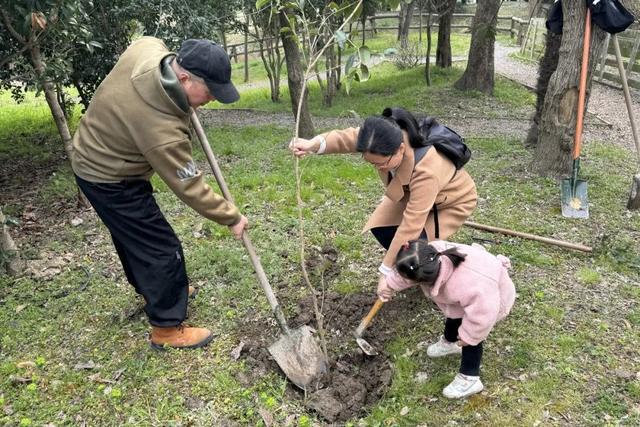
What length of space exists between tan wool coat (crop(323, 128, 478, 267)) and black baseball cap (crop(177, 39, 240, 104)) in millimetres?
908

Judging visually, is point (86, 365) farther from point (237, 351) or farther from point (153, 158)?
point (153, 158)

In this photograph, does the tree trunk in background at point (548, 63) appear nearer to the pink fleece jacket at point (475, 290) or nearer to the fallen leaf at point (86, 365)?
the pink fleece jacket at point (475, 290)

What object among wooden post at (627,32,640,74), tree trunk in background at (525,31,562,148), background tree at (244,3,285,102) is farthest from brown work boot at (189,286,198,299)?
wooden post at (627,32,640,74)

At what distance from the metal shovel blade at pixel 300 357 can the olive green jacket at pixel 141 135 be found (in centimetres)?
93

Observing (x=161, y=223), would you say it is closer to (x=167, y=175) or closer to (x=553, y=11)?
(x=167, y=175)

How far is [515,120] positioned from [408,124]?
7.89 metres

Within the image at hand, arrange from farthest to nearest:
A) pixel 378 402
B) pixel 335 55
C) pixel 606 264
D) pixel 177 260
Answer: pixel 335 55, pixel 606 264, pixel 177 260, pixel 378 402

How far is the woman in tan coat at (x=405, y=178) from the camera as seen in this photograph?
2.85 m

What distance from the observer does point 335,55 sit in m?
13.3

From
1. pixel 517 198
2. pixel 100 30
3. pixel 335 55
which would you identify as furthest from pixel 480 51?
pixel 100 30

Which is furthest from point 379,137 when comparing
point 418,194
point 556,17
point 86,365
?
point 556,17

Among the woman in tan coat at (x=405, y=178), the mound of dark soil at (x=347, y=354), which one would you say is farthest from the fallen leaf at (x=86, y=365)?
the woman in tan coat at (x=405, y=178)

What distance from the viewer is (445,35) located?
14.0 meters

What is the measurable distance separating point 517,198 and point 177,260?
13.4 ft
